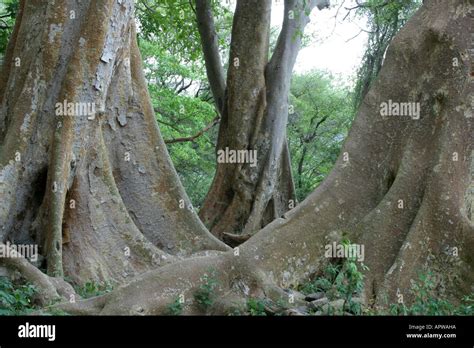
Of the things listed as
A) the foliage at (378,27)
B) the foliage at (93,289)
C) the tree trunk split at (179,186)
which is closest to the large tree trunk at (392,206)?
the tree trunk split at (179,186)

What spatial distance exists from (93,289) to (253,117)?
22.0ft

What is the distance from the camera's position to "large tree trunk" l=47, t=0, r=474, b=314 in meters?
6.68

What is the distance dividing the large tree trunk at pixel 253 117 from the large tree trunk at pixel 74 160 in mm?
4096

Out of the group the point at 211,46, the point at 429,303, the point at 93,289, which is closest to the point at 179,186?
the point at 93,289

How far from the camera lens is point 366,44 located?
18.5m

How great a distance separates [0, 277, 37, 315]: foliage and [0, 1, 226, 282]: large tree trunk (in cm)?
85

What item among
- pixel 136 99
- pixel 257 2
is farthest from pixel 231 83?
pixel 136 99

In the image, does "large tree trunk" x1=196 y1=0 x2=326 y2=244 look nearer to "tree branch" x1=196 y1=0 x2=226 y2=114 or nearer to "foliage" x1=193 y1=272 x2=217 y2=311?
"tree branch" x1=196 y1=0 x2=226 y2=114

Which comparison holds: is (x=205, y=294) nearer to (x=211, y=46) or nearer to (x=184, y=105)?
(x=211, y=46)

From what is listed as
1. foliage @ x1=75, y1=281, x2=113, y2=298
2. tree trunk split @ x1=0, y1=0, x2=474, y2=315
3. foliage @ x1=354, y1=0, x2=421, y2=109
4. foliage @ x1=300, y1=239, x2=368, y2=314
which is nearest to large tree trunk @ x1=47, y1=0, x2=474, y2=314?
tree trunk split @ x1=0, y1=0, x2=474, y2=315

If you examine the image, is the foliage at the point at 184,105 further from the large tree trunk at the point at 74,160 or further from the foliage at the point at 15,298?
the foliage at the point at 15,298

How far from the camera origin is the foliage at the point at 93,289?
25.6ft

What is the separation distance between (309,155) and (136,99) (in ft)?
57.0
